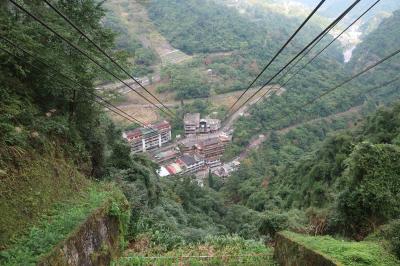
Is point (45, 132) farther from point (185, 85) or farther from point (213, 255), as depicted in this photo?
point (185, 85)

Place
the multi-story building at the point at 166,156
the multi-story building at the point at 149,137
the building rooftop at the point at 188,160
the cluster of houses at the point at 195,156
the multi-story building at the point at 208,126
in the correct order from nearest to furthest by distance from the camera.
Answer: the cluster of houses at the point at 195,156, the building rooftop at the point at 188,160, the multi-story building at the point at 166,156, the multi-story building at the point at 149,137, the multi-story building at the point at 208,126

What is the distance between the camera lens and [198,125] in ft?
181

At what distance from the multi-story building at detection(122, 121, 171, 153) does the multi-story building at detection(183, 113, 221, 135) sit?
3.44 m

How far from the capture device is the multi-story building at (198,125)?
2160 inches

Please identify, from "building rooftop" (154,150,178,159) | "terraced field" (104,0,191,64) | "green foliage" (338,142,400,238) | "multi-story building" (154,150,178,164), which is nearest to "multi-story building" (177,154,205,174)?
"multi-story building" (154,150,178,164)

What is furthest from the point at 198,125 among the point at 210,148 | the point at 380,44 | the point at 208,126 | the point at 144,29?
the point at 380,44

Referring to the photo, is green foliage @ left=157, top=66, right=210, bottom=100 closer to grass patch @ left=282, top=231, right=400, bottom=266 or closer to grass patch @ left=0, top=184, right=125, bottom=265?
grass patch @ left=0, top=184, right=125, bottom=265

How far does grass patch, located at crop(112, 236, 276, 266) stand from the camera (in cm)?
826

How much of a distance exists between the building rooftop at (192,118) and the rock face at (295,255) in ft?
154

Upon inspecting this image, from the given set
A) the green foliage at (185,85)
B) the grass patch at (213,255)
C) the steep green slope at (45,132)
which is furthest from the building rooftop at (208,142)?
the grass patch at (213,255)

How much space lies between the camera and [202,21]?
3644 inches

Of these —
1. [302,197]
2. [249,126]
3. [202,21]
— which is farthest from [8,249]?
[202,21]

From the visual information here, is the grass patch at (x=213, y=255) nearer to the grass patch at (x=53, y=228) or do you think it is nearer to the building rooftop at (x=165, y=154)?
the grass patch at (x=53, y=228)

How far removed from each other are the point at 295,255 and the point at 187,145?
4588 centimetres
